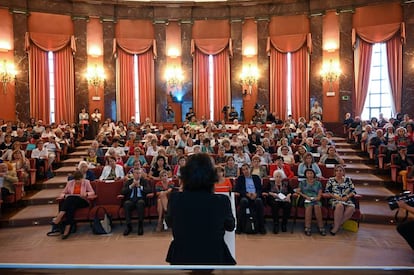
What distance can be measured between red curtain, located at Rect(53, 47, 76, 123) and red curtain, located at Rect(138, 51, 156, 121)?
2428mm

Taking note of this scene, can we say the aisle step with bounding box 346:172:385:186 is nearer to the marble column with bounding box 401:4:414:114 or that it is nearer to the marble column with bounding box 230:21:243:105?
the marble column with bounding box 401:4:414:114

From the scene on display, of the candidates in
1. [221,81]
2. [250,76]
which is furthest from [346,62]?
[221,81]

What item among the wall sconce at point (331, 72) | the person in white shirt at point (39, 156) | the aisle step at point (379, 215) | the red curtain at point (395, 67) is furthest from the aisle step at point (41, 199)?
the red curtain at point (395, 67)

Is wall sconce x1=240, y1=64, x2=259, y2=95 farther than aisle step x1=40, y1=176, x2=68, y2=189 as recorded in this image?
Yes

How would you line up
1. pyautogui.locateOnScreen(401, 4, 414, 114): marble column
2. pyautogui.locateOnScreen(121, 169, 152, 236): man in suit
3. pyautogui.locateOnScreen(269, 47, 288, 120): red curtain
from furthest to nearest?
1. pyautogui.locateOnScreen(269, 47, 288, 120): red curtain
2. pyautogui.locateOnScreen(401, 4, 414, 114): marble column
3. pyautogui.locateOnScreen(121, 169, 152, 236): man in suit

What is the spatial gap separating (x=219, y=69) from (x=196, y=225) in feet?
45.0

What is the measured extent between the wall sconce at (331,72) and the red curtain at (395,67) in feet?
5.33

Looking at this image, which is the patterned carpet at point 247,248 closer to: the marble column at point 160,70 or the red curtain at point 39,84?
the red curtain at point 39,84

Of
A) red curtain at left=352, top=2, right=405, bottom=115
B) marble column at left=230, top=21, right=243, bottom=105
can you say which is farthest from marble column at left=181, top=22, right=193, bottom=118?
A: red curtain at left=352, top=2, right=405, bottom=115

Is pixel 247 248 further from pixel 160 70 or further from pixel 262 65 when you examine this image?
pixel 160 70

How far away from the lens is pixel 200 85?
1551 cm

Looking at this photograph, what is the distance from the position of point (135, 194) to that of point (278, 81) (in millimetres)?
9631

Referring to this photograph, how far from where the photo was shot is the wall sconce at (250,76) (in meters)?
15.2

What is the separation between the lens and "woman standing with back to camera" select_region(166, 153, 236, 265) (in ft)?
6.57
